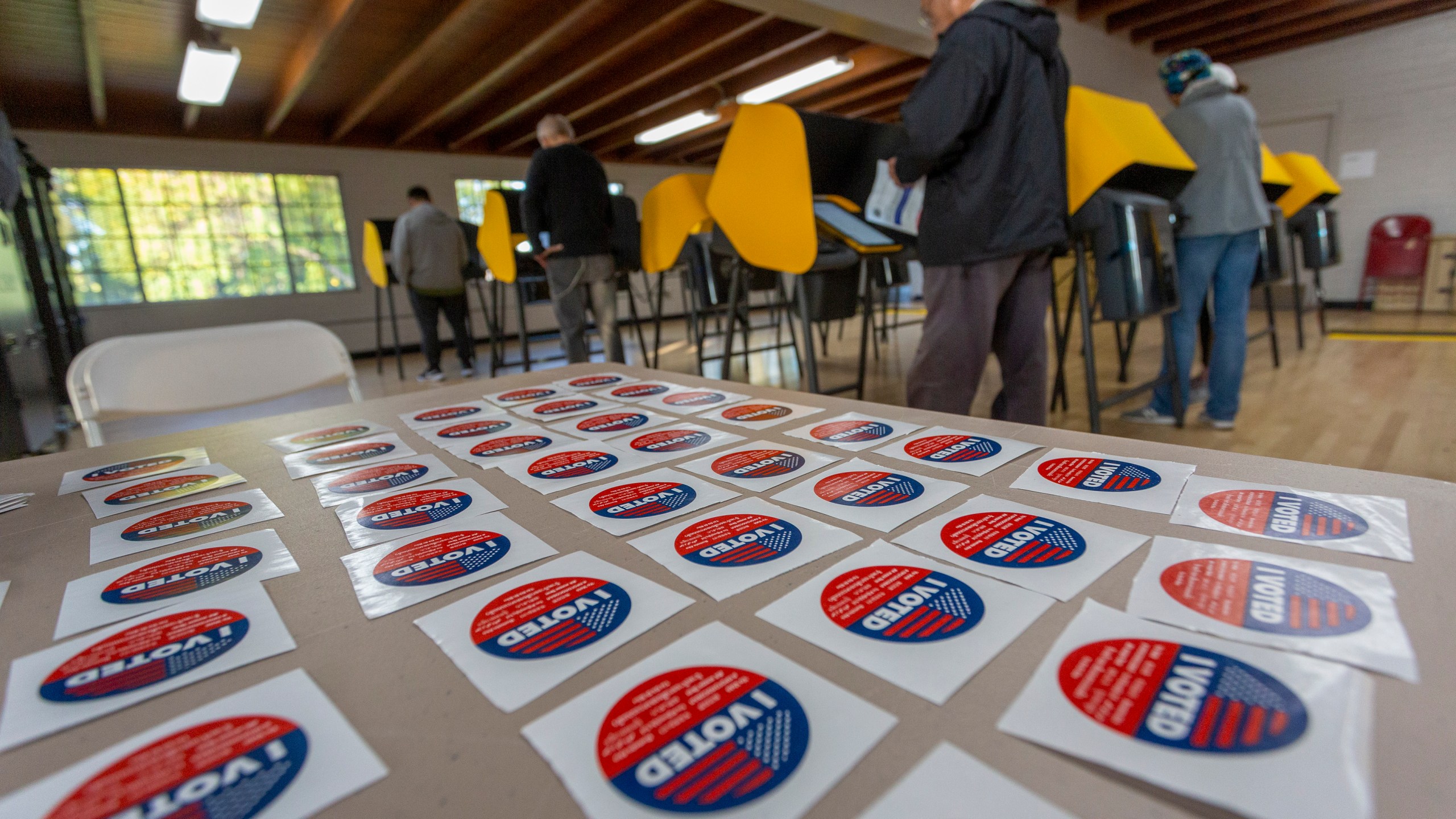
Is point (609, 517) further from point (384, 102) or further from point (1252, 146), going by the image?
point (384, 102)

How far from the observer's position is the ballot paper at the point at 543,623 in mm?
284

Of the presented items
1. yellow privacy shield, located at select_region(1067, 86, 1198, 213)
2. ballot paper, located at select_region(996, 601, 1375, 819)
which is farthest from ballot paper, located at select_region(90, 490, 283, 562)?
yellow privacy shield, located at select_region(1067, 86, 1198, 213)

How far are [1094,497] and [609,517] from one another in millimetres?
354

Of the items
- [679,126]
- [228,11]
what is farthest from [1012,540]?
[679,126]

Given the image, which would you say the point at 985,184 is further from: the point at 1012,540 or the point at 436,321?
the point at 436,321

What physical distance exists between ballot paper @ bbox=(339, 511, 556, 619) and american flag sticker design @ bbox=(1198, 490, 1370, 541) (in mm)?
443

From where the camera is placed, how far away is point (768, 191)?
181 centimetres

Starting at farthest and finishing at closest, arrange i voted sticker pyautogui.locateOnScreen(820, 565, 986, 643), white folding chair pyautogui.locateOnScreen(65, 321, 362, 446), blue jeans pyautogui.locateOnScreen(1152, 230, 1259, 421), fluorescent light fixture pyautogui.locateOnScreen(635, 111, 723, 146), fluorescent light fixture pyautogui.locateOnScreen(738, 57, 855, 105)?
fluorescent light fixture pyautogui.locateOnScreen(635, 111, 723, 146)
fluorescent light fixture pyautogui.locateOnScreen(738, 57, 855, 105)
blue jeans pyautogui.locateOnScreen(1152, 230, 1259, 421)
white folding chair pyautogui.locateOnScreen(65, 321, 362, 446)
i voted sticker pyautogui.locateOnScreen(820, 565, 986, 643)

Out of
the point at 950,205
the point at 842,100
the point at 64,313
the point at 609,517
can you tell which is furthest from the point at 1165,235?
the point at 64,313

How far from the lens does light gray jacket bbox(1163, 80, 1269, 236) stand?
2.25 meters

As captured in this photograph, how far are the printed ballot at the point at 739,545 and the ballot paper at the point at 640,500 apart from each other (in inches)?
0.9

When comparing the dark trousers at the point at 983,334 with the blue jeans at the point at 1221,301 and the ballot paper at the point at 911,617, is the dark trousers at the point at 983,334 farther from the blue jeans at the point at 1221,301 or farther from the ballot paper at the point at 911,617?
the ballot paper at the point at 911,617

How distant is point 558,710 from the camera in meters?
0.26

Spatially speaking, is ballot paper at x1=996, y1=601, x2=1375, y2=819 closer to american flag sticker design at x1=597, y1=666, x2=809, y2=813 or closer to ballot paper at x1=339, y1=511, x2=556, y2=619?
american flag sticker design at x1=597, y1=666, x2=809, y2=813
